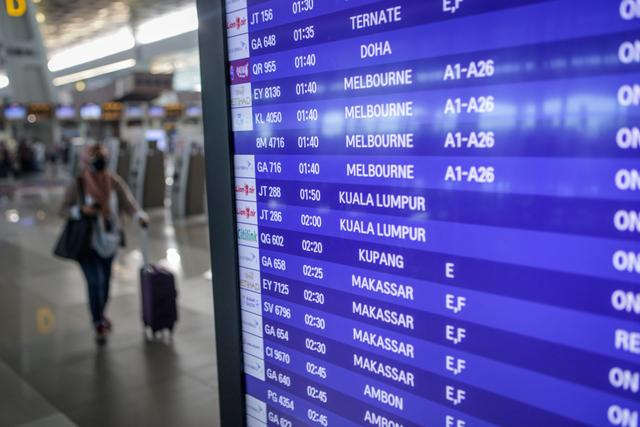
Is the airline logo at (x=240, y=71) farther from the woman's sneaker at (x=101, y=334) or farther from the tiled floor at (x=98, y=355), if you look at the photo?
the woman's sneaker at (x=101, y=334)

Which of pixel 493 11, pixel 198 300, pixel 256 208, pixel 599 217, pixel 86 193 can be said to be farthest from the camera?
pixel 198 300

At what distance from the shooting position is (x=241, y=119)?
5.96ft

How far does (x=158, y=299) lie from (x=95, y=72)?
1654 inches

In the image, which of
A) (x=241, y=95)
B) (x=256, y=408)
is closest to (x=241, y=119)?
(x=241, y=95)

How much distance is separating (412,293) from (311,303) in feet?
1.36

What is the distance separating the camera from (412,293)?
4.59 ft

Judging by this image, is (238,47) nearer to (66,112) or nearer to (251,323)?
(251,323)

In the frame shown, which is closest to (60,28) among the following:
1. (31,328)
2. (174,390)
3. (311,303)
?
(31,328)

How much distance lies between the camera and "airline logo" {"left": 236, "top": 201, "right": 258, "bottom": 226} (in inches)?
72.3

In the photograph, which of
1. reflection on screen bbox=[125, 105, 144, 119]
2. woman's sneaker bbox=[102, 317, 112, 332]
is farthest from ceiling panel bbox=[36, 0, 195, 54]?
woman's sneaker bbox=[102, 317, 112, 332]

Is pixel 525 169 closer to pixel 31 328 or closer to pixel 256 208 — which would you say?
pixel 256 208

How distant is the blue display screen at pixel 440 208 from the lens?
104 cm

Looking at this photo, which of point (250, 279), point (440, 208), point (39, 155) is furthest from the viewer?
point (39, 155)

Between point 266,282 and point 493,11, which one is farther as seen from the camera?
point 266,282
